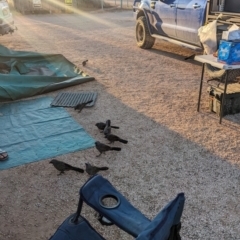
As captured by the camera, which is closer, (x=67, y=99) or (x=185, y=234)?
(x=185, y=234)

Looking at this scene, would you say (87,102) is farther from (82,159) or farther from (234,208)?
(234,208)

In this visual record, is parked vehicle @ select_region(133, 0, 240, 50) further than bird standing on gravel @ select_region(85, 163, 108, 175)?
Yes

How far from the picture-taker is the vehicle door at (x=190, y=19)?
6500mm

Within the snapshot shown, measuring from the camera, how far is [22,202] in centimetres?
294

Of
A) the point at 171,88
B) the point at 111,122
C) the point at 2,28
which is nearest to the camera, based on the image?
the point at 111,122

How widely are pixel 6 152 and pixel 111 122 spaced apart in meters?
1.49

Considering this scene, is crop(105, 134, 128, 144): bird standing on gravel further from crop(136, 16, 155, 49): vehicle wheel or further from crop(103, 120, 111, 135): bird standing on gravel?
crop(136, 16, 155, 49): vehicle wheel

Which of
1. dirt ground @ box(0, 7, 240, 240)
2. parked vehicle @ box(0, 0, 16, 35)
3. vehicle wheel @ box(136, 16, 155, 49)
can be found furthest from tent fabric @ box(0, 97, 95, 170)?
parked vehicle @ box(0, 0, 16, 35)

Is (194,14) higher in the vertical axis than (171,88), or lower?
higher

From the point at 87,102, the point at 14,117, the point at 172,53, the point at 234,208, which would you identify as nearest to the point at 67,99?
the point at 87,102

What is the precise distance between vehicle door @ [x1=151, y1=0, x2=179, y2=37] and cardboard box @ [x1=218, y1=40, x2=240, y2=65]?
3.87m

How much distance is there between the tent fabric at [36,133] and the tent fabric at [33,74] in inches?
10.5

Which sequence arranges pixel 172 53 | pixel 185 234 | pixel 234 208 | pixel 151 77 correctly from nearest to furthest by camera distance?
pixel 185 234 → pixel 234 208 → pixel 151 77 → pixel 172 53

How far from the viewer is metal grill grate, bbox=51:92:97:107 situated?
5.05 metres
